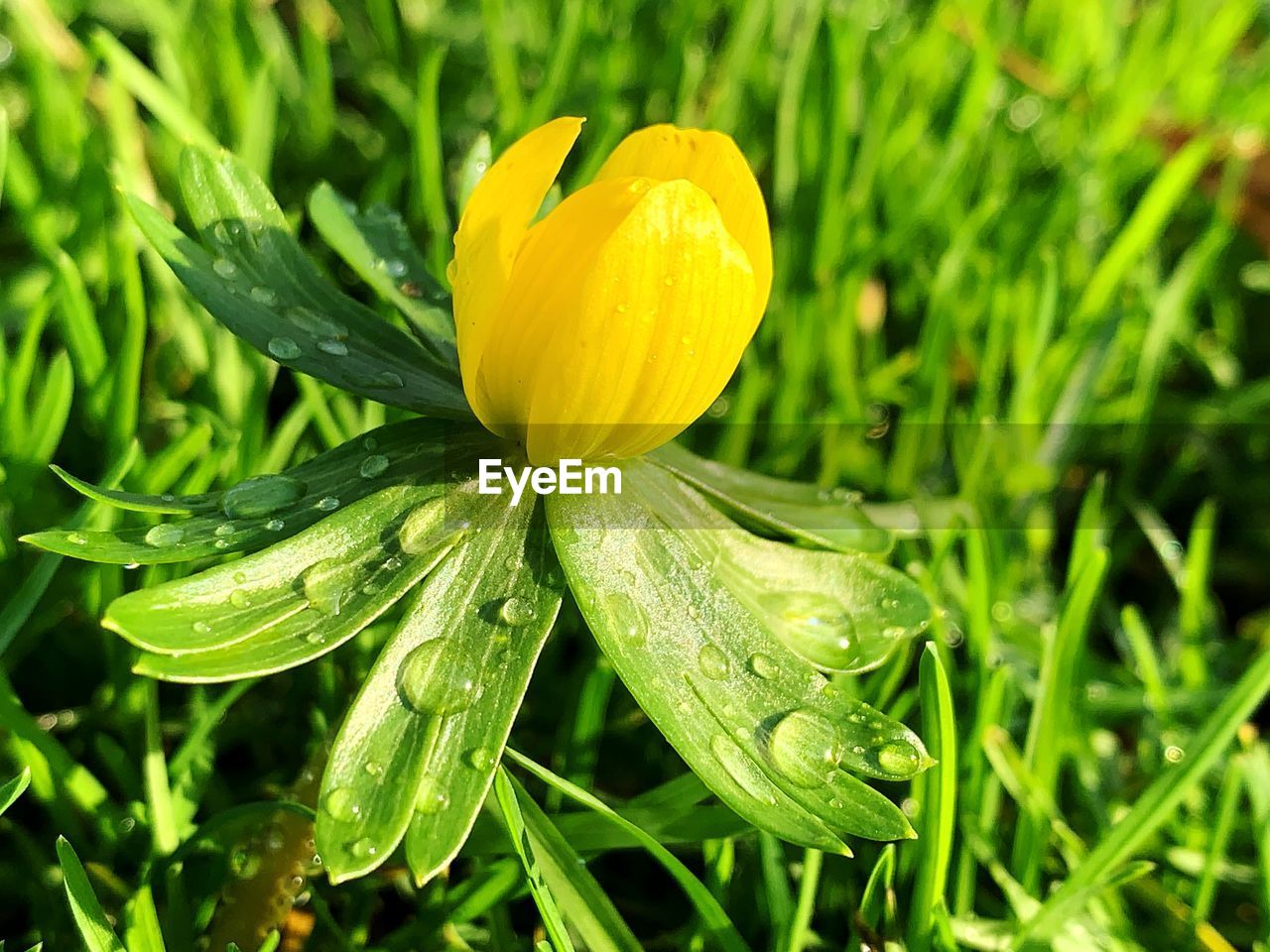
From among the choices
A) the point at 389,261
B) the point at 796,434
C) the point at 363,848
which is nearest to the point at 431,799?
the point at 363,848

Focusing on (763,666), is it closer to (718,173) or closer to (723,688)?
(723,688)

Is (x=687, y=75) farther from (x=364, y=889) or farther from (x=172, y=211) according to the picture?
(x=364, y=889)

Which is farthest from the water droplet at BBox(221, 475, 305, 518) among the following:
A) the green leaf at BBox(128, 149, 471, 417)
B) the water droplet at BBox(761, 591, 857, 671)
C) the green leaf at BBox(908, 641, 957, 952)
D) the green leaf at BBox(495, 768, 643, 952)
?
the green leaf at BBox(908, 641, 957, 952)

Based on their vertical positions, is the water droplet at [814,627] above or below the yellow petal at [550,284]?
below

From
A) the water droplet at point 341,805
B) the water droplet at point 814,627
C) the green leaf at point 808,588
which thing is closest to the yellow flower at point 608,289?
the green leaf at point 808,588

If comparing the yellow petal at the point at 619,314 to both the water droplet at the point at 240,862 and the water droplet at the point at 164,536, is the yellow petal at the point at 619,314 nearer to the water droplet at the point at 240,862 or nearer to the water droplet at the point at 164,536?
the water droplet at the point at 164,536

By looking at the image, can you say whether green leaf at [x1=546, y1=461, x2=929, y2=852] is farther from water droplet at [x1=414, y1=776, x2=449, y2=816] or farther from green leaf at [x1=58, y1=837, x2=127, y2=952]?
green leaf at [x1=58, y1=837, x2=127, y2=952]

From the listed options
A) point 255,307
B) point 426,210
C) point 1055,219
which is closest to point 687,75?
point 426,210
